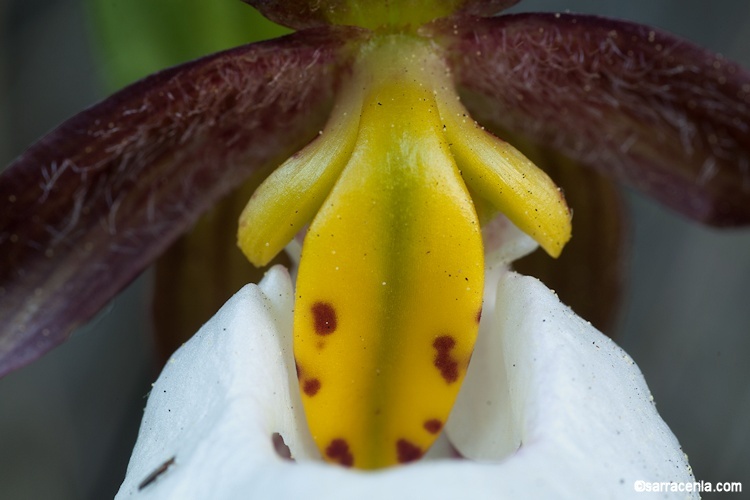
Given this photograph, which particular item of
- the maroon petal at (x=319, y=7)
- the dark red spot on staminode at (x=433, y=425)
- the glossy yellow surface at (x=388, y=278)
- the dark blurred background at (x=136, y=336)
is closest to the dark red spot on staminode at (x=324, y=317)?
the glossy yellow surface at (x=388, y=278)

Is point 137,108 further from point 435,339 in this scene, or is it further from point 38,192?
point 435,339

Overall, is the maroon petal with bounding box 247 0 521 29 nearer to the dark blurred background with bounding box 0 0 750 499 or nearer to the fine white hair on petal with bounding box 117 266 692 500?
the fine white hair on petal with bounding box 117 266 692 500

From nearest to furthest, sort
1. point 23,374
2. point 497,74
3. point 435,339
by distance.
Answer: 1. point 435,339
2. point 497,74
3. point 23,374

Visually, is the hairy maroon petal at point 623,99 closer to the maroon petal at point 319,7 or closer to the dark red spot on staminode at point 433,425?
the maroon petal at point 319,7

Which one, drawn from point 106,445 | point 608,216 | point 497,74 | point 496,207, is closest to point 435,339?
point 496,207

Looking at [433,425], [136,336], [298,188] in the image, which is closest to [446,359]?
[433,425]
